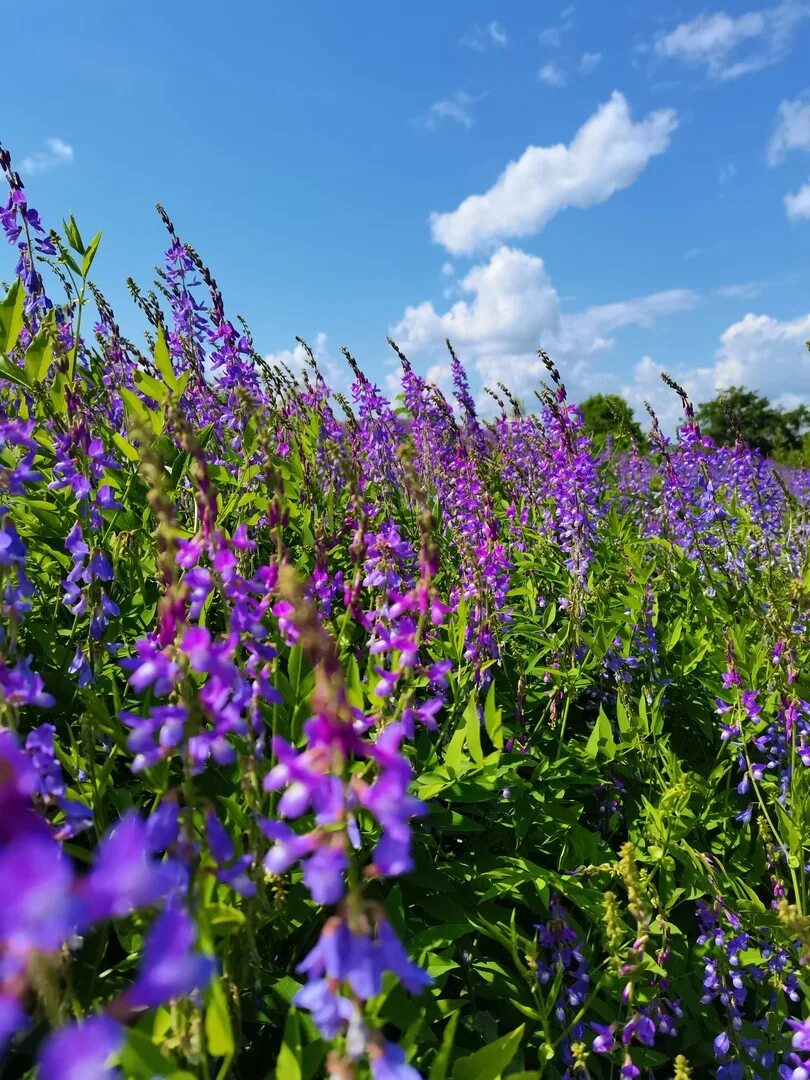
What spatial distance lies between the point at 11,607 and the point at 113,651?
906 millimetres

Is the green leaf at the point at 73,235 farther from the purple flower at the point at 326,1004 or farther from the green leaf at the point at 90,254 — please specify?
the purple flower at the point at 326,1004

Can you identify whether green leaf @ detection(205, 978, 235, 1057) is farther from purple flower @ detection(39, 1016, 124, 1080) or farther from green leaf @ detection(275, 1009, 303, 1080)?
purple flower @ detection(39, 1016, 124, 1080)

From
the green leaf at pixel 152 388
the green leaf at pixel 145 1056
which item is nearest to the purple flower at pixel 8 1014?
the green leaf at pixel 145 1056

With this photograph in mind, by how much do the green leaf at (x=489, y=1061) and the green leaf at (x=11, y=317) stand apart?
2.40m

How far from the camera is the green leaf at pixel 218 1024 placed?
3.29ft

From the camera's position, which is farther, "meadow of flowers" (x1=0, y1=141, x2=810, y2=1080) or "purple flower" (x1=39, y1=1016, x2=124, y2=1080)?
"meadow of flowers" (x1=0, y1=141, x2=810, y2=1080)

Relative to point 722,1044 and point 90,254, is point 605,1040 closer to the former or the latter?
point 722,1044

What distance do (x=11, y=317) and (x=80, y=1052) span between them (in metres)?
2.40

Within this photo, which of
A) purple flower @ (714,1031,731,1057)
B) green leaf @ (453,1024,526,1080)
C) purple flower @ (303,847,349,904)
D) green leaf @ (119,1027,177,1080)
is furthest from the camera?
purple flower @ (714,1031,731,1057)

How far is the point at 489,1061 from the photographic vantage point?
1.25m

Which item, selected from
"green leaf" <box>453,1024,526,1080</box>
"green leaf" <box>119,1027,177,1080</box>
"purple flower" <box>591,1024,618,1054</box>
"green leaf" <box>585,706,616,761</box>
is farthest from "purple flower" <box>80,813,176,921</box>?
"green leaf" <box>585,706,616,761</box>

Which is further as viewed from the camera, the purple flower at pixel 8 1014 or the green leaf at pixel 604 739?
the green leaf at pixel 604 739

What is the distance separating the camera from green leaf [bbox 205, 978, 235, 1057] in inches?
39.5

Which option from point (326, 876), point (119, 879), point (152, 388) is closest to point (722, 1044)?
point (326, 876)
